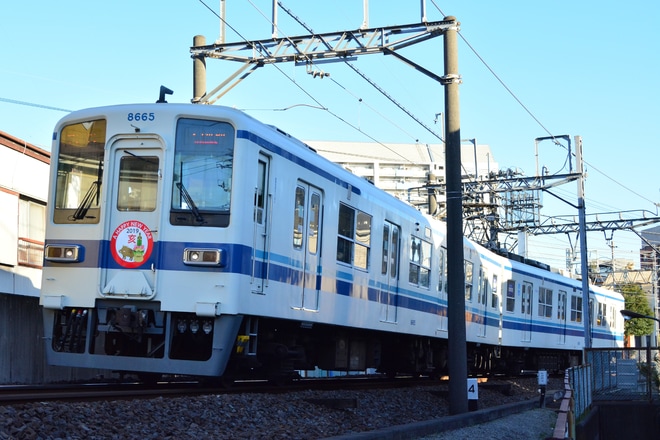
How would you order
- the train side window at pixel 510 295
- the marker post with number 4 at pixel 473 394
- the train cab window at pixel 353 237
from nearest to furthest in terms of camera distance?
the train cab window at pixel 353 237 < the marker post with number 4 at pixel 473 394 < the train side window at pixel 510 295

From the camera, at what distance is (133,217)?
9883 mm

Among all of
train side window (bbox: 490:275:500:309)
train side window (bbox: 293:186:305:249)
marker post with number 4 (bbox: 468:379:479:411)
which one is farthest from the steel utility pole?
train side window (bbox: 490:275:500:309)

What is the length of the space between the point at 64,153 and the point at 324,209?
11.4ft

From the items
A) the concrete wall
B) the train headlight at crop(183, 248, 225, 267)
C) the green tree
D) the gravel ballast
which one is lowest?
the gravel ballast

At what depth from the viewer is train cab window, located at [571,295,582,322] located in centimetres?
2984

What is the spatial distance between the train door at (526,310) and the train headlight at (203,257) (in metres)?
16.1

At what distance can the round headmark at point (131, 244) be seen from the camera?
31.9ft

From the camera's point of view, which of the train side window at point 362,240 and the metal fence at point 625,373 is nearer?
the train side window at point 362,240

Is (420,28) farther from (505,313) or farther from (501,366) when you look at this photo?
(501,366)

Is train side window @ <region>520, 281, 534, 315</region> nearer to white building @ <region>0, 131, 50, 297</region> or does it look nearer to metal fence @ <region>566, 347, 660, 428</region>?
metal fence @ <region>566, 347, 660, 428</region>

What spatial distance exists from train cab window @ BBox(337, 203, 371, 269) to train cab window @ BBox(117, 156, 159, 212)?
3251mm

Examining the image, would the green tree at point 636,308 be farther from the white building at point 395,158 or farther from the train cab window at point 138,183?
the train cab window at point 138,183

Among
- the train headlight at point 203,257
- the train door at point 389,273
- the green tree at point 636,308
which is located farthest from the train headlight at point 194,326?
the green tree at point 636,308

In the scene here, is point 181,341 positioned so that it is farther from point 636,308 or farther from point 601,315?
point 636,308
